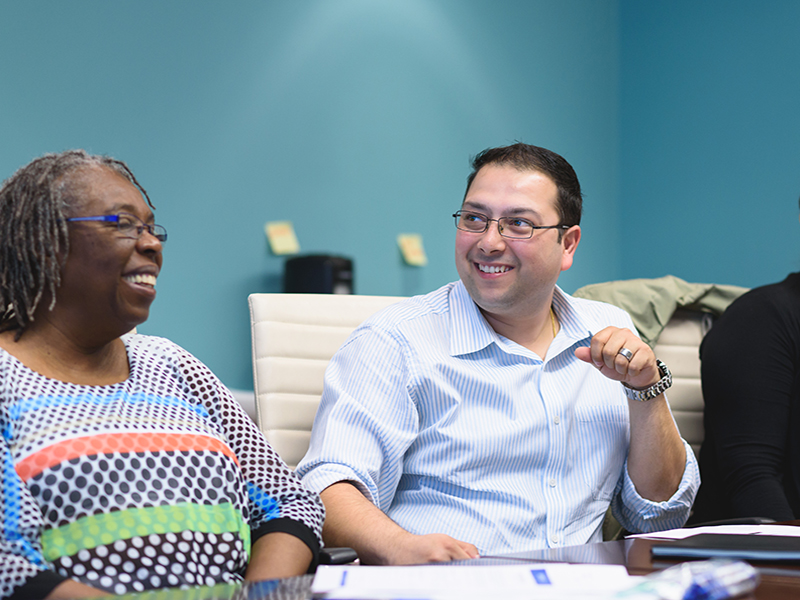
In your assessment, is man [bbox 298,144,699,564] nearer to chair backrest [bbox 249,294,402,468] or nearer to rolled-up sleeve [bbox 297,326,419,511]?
rolled-up sleeve [bbox 297,326,419,511]

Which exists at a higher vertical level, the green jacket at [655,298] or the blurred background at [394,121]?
the blurred background at [394,121]

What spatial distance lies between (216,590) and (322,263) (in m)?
2.53

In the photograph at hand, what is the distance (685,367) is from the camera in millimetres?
2076

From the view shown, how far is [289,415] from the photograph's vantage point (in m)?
1.70

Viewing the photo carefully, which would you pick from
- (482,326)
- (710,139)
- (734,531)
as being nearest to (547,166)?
(482,326)

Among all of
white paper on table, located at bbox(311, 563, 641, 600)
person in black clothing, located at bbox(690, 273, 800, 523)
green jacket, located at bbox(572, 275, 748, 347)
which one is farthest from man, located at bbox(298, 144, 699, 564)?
white paper on table, located at bbox(311, 563, 641, 600)

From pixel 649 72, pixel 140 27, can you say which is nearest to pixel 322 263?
pixel 140 27

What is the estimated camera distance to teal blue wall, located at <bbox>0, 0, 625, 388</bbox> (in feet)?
9.16

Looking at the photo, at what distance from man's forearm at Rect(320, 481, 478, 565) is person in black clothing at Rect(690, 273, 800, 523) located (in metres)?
0.86

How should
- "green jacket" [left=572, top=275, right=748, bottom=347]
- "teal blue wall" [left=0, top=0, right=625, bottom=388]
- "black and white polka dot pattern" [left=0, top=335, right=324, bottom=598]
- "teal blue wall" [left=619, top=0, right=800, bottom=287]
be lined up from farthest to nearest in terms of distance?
"teal blue wall" [left=619, top=0, right=800, bottom=287] → "teal blue wall" [left=0, top=0, right=625, bottom=388] → "green jacket" [left=572, top=275, right=748, bottom=347] → "black and white polka dot pattern" [left=0, top=335, right=324, bottom=598]

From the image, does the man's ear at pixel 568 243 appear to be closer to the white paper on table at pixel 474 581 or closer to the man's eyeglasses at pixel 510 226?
the man's eyeglasses at pixel 510 226

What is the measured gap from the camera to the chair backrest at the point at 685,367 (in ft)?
6.69

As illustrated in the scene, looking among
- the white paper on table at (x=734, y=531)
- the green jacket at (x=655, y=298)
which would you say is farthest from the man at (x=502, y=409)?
the green jacket at (x=655, y=298)

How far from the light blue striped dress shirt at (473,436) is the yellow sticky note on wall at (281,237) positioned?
1.82 metres
